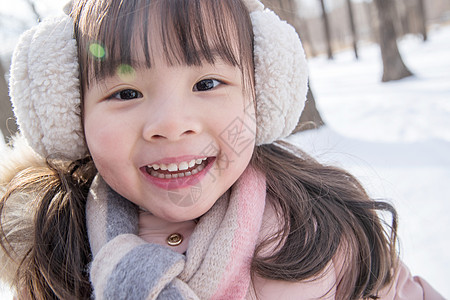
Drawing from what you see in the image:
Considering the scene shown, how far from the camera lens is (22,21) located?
3.95 m

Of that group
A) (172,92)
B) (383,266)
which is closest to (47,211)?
(172,92)

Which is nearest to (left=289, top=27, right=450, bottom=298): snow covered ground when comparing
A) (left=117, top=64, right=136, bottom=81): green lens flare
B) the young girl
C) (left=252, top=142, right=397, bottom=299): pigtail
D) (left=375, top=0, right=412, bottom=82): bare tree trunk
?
(left=252, top=142, right=397, bottom=299): pigtail

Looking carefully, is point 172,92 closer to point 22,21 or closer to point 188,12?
point 188,12

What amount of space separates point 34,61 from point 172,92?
0.43 metres

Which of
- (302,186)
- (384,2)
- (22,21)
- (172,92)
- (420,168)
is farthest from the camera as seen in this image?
(384,2)

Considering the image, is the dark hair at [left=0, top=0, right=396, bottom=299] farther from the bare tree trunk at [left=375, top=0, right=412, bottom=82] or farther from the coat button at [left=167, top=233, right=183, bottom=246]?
the bare tree trunk at [left=375, top=0, right=412, bottom=82]

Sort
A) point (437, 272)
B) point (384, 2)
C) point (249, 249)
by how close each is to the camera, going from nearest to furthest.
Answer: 1. point (249, 249)
2. point (437, 272)
3. point (384, 2)

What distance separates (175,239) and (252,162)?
36 cm

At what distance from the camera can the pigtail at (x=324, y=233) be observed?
3.16 feet

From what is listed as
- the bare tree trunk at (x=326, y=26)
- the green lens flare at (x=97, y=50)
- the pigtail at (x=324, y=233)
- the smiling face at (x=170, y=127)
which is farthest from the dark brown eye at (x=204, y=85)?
the bare tree trunk at (x=326, y=26)

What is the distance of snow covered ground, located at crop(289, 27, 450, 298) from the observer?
1405mm

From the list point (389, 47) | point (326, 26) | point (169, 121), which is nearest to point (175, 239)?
point (169, 121)

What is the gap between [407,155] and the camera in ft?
7.30

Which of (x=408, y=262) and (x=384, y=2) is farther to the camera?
(x=384, y=2)
